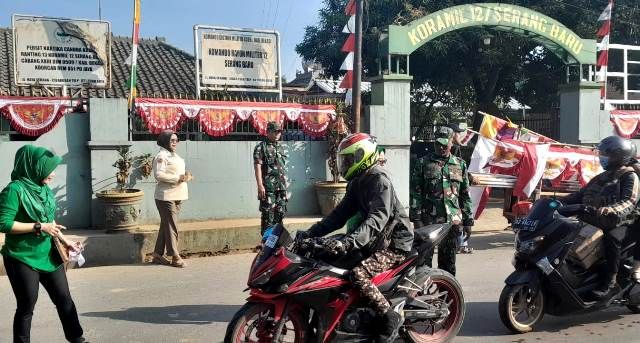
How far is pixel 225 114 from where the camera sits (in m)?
9.42

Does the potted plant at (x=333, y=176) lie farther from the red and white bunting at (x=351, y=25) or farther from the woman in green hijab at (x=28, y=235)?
the woman in green hijab at (x=28, y=235)

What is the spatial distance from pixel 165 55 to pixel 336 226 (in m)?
19.5

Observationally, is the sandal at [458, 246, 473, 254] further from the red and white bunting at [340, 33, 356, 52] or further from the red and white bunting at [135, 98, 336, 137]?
the red and white bunting at [340, 33, 356, 52]

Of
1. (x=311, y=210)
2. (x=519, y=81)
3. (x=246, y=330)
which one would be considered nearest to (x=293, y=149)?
(x=311, y=210)

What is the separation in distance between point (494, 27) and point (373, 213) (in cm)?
824

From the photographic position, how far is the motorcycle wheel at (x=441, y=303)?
4.43m

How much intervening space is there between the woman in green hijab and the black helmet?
431 cm

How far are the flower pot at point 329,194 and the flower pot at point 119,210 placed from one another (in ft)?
9.44

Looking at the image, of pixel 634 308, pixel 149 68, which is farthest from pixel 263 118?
pixel 149 68

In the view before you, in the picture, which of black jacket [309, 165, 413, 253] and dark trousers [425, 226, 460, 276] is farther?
dark trousers [425, 226, 460, 276]

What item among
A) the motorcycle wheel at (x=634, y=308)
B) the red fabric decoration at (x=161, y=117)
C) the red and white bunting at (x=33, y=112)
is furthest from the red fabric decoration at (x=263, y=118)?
the motorcycle wheel at (x=634, y=308)

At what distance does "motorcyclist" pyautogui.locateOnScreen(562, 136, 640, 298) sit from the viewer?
195 inches

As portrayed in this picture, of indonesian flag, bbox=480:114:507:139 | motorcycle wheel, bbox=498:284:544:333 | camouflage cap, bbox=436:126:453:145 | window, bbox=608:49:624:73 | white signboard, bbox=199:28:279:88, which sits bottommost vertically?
motorcycle wheel, bbox=498:284:544:333

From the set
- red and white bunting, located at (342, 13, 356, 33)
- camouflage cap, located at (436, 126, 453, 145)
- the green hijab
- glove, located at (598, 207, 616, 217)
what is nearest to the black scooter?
glove, located at (598, 207, 616, 217)
